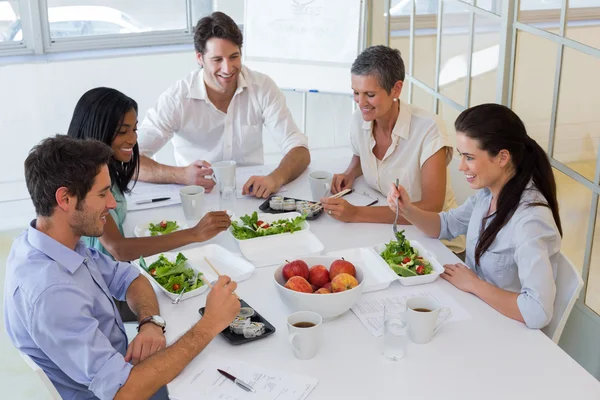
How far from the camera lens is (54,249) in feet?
5.40

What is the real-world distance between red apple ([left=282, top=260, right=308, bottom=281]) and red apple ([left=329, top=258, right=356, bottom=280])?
0.23 feet

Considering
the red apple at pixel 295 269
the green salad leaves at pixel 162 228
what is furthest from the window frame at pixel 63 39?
the red apple at pixel 295 269

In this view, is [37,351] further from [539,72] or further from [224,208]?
[539,72]

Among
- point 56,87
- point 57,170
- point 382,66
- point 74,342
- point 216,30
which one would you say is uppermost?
point 216,30

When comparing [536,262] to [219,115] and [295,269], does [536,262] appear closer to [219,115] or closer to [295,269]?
[295,269]

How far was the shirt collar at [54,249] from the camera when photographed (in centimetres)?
164

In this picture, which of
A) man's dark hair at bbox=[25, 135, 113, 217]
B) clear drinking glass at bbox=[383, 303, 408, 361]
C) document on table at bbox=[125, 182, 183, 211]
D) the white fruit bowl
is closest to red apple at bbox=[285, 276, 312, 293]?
the white fruit bowl

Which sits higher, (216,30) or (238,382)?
(216,30)

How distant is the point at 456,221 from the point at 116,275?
110cm

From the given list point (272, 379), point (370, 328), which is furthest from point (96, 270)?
point (370, 328)

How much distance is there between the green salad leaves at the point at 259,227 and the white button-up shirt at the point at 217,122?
79cm

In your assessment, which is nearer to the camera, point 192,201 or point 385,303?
point 385,303

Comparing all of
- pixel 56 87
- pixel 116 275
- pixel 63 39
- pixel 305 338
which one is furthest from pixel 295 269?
pixel 63 39

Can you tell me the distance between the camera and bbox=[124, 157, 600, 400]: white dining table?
155 centimetres
